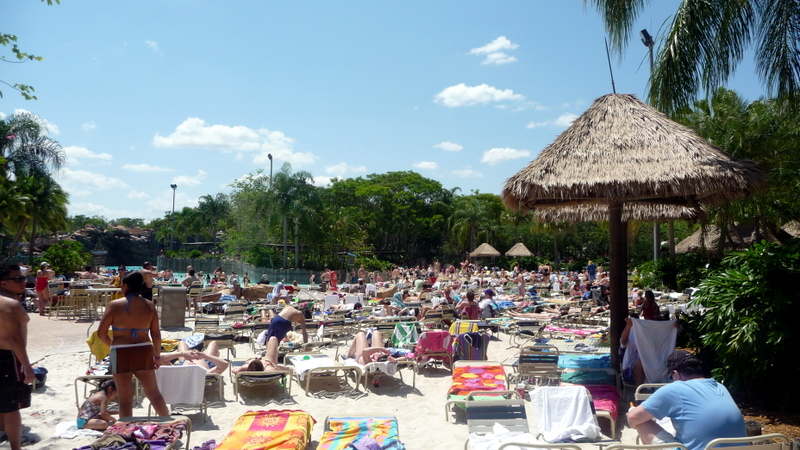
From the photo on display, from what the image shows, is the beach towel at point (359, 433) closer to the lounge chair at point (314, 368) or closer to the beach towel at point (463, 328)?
the lounge chair at point (314, 368)

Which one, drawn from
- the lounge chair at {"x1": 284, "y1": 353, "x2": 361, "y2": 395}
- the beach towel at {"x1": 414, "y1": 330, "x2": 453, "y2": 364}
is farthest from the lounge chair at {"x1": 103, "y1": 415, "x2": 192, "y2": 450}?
the beach towel at {"x1": 414, "y1": 330, "x2": 453, "y2": 364}

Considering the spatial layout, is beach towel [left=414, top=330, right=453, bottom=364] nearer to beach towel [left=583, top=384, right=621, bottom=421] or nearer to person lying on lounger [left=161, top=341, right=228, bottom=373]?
beach towel [left=583, top=384, right=621, bottom=421]

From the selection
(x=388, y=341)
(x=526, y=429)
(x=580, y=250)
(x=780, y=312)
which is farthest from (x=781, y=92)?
(x=580, y=250)

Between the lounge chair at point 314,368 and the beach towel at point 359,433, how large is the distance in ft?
6.98

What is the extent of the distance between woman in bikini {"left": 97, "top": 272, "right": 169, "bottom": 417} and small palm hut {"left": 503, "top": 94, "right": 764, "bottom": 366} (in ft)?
15.0

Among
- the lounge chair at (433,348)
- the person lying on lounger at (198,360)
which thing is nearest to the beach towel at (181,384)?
the person lying on lounger at (198,360)

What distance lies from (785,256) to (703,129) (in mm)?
12411

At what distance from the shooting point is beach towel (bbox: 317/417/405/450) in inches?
180

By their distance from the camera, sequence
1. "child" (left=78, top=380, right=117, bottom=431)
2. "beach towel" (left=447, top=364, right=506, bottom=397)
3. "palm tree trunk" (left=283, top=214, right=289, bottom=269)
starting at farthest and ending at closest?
"palm tree trunk" (left=283, top=214, right=289, bottom=269), "beach towel" (left=447, top=364, right=506, bottom=397), "child" (left=78, top=380, right=117, bottom=431)

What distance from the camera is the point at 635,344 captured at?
6.65m

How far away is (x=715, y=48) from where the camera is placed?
26.4 feet

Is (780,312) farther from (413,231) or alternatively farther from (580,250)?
(413,231)

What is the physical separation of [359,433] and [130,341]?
214 cm

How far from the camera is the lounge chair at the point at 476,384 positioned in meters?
5.91
